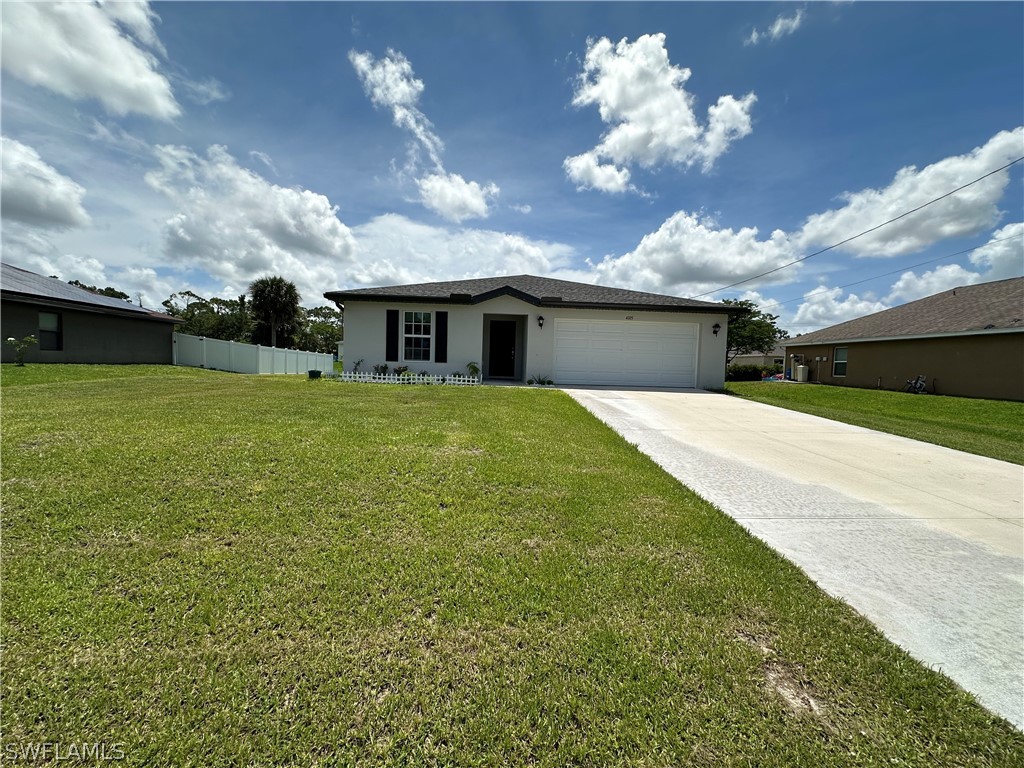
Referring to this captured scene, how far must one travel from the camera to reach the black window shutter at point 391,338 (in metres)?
13.5

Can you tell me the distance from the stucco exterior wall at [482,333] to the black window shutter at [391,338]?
0.45 feet

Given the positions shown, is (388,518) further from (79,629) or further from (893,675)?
(893,675)

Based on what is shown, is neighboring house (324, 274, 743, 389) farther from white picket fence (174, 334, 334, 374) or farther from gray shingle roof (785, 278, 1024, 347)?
gray shingle roof (785, 278, 1024, 347)

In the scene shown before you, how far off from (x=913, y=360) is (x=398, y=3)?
22612mm

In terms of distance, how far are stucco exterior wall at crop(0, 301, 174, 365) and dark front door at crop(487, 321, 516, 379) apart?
16.7 meters

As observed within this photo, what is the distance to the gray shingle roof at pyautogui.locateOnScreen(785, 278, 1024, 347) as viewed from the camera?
14.8 meters

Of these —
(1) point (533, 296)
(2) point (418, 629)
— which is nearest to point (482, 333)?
(1) point (533, 296)

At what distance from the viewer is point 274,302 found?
1249 inches

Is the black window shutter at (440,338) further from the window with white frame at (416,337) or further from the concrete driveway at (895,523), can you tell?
the concrete driveway at (895,523)

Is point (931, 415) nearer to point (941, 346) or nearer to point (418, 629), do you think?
point (941, 346)

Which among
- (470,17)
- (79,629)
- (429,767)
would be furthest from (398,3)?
(429,767)

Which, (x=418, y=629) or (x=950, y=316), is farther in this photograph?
(x=950, y=316)

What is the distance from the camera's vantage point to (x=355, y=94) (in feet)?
31.6

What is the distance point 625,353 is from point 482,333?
5.15 meters
